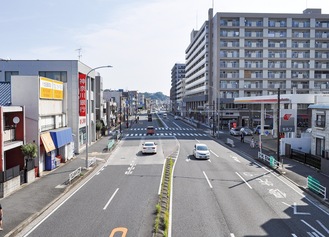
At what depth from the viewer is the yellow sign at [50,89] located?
2873cm

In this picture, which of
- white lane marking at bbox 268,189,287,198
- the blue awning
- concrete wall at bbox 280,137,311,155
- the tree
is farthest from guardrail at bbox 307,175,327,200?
the blue awning

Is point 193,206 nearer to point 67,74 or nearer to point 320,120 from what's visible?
point 320,120

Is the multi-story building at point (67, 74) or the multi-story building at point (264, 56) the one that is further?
the multi-story building at point (264, 56)

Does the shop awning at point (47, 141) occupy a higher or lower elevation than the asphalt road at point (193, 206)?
higher

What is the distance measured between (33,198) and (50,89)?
13.2 meters

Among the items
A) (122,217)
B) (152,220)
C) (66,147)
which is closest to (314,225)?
(152,220)

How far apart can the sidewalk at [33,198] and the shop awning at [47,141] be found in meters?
2.07

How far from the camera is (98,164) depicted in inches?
1309

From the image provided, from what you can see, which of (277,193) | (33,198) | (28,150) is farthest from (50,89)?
(277,193)

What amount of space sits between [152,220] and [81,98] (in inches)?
999

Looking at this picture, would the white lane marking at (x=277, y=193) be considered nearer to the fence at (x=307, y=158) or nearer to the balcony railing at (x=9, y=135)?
the fence at (x=307, y=158)

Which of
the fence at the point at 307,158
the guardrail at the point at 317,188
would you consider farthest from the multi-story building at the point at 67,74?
the guardrail at the point at 317,188

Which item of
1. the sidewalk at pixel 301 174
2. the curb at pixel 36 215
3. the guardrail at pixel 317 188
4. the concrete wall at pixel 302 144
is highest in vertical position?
the concrete wall at pixel 302 144

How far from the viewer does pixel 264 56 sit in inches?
3332
